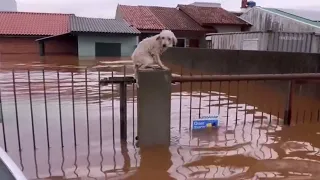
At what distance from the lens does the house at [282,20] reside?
1852cm

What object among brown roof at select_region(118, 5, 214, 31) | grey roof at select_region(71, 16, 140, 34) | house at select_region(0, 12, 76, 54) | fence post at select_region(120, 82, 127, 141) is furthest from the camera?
brown roof at select_region(118, 5, 214, 31)

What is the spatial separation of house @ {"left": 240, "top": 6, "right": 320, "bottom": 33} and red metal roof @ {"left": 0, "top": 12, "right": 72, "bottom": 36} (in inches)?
602

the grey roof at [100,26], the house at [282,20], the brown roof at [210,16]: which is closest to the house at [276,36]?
the house at [282,20]

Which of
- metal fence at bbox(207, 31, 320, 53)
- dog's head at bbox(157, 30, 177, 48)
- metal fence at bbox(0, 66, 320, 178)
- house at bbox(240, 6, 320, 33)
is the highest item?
house at bbox(240, 6, 320, 33)

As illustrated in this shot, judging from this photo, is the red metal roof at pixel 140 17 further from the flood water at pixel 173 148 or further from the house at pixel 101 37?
the flood water at pixel 173 148

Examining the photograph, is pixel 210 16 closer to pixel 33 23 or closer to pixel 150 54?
pixel 33 23

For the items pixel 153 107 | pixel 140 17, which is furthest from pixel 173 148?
pixel 140 17

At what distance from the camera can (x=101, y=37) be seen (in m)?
23.8

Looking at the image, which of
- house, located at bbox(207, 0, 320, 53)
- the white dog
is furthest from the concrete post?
house, located at bbox(207, 0, 320, 53)

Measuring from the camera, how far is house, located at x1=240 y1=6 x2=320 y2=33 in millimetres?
18525

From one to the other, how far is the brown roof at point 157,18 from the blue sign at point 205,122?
20992 millimetres

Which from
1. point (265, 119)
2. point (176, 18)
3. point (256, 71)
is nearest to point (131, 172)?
point (265, 119)

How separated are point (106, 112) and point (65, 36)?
64.9 ft

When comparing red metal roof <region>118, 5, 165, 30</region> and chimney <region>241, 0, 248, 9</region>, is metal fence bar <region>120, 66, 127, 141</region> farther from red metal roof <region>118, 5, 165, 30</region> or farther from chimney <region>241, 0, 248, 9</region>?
chimney <region>241, 0, 248, 9</region>
